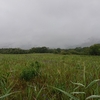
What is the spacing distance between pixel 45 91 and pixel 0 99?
2.88 ft

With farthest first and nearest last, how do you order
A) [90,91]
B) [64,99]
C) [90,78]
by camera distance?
[90,78], [90,91], [64,99]

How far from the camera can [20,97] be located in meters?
2.39

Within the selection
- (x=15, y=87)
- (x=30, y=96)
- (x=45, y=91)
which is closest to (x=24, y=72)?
(x=15, y=87)

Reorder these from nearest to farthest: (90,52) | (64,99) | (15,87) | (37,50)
Answer: (64,99) → (15,87) → (90,52) → (37,50)

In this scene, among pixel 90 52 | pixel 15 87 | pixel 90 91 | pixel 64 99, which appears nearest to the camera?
pixel 64 99

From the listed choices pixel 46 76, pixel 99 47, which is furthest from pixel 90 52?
pixel 46 76

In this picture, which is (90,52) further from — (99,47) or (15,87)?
(15,87)

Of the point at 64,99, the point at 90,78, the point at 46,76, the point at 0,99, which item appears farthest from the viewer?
the point at 46,76

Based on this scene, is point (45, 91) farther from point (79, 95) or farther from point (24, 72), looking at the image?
point (24, 72)

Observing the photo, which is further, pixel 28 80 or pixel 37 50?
pixel 37 50

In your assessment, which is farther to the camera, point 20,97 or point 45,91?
point 45,91

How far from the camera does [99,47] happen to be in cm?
3788

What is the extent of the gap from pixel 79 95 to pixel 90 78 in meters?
1.21

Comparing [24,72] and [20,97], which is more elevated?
[24,72]
